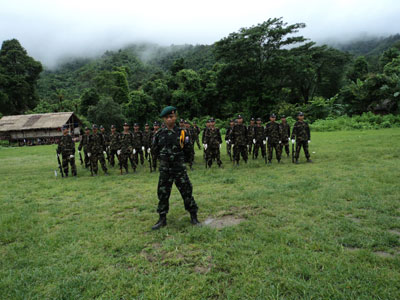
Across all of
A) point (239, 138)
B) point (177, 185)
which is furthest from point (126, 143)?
point (177, 185)

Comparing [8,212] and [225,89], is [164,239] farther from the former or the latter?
[225,89]

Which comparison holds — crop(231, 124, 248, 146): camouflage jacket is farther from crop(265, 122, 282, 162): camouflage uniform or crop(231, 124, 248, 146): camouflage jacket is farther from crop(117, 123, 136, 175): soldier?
crop(117, 123, 136, 175): soldier

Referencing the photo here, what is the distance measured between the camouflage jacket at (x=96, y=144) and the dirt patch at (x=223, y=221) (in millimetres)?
7430

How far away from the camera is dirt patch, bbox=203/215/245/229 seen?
16.6 ft

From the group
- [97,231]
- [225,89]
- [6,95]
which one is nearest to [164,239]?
[97,231]

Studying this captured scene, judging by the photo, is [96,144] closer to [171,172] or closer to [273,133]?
[171,172]

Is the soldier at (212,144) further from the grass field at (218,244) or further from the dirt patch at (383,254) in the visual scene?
the dirt patch at (383,254)

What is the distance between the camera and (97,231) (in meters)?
5.07

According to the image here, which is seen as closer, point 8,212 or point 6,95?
point 8,212

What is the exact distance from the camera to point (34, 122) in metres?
38.8

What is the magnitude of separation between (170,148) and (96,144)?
7.07 metres

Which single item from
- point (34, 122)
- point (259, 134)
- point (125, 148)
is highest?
point (34, 122)

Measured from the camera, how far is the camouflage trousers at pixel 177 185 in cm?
512

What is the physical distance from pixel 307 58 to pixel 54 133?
37129 millimetres
